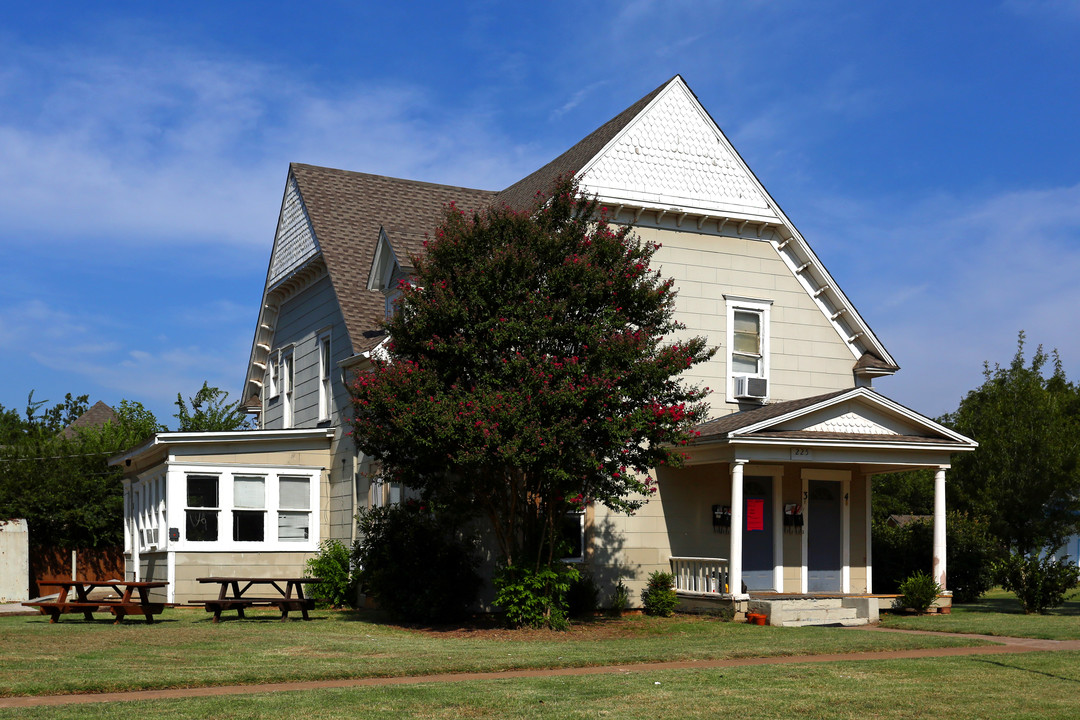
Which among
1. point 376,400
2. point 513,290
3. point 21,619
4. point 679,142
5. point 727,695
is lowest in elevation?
point 21,619

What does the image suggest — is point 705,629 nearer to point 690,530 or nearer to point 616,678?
point 690,530

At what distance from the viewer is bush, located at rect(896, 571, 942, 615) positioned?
67.7 ft

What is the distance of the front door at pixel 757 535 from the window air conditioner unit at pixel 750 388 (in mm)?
1713

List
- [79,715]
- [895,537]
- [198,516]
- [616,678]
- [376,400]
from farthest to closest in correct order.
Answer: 1. [895,537]
2. [198,516]
3. [376,400]
4. [616,678]
5. [79,715]

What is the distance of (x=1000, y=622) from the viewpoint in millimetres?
18531

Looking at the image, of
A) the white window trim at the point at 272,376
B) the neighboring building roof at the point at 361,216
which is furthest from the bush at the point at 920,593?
the white window trim at the point at 272,376

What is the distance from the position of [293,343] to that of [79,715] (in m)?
19.4

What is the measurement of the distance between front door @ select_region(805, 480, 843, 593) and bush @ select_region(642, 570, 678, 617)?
341cm

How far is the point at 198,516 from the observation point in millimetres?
23406

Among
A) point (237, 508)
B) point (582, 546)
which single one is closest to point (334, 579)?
point (237, 508)

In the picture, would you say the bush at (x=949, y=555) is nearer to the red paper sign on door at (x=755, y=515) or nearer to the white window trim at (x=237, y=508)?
the red paper sign on door at (x=755, y=515)

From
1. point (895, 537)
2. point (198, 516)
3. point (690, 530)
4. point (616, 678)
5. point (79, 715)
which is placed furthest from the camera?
point (895, 537)

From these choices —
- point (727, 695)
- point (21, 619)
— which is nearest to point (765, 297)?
point (727, 695)

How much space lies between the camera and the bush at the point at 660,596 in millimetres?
20797
